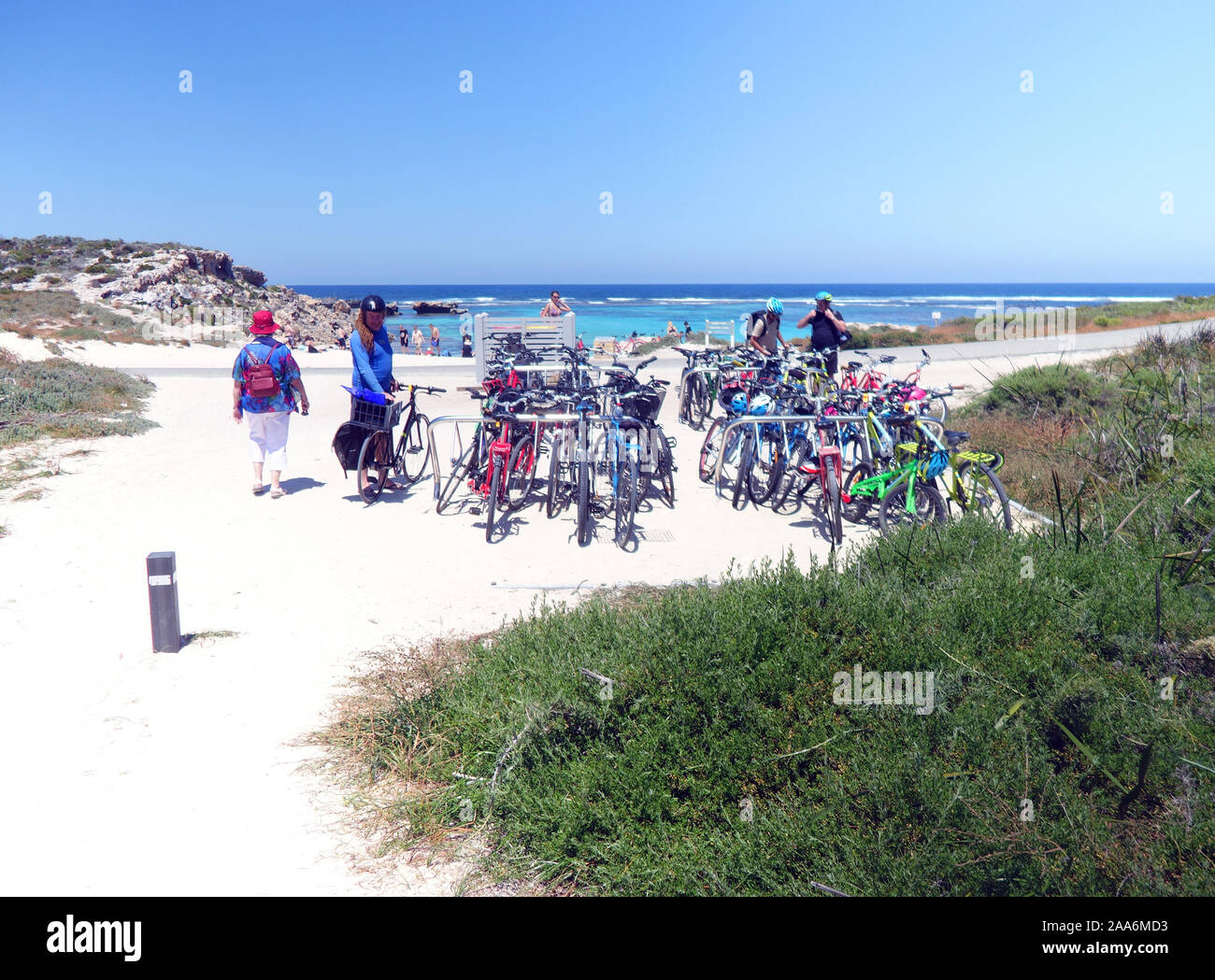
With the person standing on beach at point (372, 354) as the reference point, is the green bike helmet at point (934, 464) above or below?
below

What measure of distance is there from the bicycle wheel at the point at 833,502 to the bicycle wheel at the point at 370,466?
13.2 ft

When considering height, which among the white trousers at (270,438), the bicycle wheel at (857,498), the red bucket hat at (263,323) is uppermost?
the red bucket hat at (263,323)

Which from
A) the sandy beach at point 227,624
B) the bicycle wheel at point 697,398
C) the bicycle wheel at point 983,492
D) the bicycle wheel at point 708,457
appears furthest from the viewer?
the bicycle wheel at point 697,398

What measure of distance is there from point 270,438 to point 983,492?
6.19 meters

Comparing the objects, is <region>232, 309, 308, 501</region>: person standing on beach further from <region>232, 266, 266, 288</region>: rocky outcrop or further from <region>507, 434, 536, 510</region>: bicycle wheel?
<region>232, 266, 266, 288</region>: rocky outcrop

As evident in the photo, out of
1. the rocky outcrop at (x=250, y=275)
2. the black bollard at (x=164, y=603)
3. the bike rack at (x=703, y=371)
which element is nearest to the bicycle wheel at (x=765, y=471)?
the bike rack at (x=703, y=371)

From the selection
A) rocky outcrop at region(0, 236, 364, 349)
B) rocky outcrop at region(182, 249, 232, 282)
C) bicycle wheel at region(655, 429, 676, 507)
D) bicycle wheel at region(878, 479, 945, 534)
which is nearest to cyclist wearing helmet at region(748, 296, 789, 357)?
bicycle wheel at region(655, 429, 676, 507)

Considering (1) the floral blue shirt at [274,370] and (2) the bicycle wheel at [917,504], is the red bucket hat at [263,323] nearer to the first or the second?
(1) the floral blue shirt at [274,370]

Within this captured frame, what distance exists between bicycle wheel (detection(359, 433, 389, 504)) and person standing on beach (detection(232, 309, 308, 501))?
2.32 feet

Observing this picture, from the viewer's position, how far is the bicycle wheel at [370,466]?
7.89m

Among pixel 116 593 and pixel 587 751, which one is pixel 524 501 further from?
pixel 587 751

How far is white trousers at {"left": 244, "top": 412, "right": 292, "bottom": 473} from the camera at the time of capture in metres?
7.94

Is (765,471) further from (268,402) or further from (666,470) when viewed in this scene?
(268,402)

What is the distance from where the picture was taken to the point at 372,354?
26.6 feet
